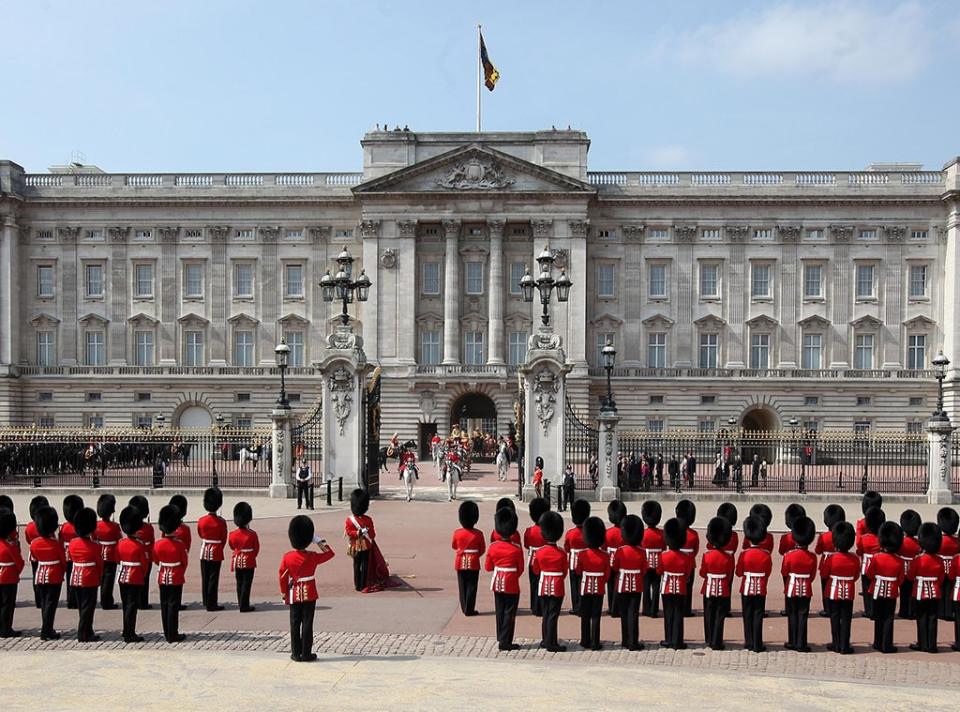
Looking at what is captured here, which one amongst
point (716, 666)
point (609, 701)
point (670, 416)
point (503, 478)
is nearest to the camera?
point (609, 701)

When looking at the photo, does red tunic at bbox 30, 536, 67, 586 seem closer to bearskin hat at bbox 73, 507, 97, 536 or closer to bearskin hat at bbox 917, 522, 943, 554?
bearskin hat at bbox 73, 507, 97, 536

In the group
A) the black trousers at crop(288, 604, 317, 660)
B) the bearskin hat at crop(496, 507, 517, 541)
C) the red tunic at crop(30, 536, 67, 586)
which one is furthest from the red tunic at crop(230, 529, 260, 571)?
the bearskin hat at crop(496, 507, 517, 541)

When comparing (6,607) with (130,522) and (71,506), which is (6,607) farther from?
(71,506)

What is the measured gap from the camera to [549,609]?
11.6 m

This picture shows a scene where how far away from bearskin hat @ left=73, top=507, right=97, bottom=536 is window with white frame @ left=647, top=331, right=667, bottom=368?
151ft

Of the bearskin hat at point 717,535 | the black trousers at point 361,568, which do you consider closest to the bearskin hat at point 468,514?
the black trousers at point 361,568

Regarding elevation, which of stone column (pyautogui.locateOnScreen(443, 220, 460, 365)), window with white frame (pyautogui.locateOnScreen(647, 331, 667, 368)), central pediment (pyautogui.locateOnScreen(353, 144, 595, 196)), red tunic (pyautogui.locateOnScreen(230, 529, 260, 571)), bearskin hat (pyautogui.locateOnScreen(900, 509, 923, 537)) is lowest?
red tunic (pyautogui.locateOnScreen(230, 529, 260, 571))

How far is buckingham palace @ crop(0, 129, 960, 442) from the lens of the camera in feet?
178

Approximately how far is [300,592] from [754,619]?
5.36 m

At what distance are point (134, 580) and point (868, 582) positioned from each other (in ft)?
31.8

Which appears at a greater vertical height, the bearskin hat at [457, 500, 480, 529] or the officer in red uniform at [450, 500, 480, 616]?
the bearskin hat at [457, 500, 480, 529]

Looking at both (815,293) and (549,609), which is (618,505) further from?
(815,293)

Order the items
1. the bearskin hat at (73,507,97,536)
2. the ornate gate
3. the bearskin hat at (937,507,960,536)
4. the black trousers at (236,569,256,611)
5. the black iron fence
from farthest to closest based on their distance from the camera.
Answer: the black iron fence
the ornate gate
the black trousers at (236,569,256,611)
the bearskin hat at (937,507,960,536)
the bearskin hat at (73,507,97,536)

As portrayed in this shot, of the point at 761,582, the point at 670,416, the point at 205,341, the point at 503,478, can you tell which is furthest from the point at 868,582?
the point at 205,341
